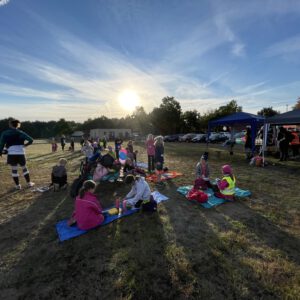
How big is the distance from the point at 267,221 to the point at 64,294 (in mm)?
3958

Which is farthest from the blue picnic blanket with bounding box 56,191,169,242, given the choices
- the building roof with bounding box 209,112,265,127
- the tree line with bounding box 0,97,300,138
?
the tree line with bounding box 0,97,300,138

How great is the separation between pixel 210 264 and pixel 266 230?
1662 mm

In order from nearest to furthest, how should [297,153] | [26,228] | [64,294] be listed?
[64,294] → [26,228] → [297,153]

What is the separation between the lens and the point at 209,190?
5.89 m

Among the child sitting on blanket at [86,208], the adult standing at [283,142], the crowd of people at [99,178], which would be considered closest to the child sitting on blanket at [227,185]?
the crowd of people at [99,178]

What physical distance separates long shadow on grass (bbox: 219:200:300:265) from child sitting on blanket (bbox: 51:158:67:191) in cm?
495

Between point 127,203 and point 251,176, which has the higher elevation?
point 127,203

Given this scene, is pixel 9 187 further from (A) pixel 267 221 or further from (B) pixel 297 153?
(B) pixel 297 153

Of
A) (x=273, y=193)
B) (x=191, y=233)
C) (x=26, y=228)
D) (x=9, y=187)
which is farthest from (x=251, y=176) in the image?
(x=9, y=187)

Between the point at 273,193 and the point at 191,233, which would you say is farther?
the point at 273,193

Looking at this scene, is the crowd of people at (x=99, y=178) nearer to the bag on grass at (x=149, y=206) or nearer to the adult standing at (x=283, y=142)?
the bag on grass at (x=149, y=206)

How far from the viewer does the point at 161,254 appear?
9.99 ft

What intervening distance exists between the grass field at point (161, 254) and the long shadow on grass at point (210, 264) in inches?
0.5

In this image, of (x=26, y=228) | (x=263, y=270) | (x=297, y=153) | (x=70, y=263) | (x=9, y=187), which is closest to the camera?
(x=263, y=270)
